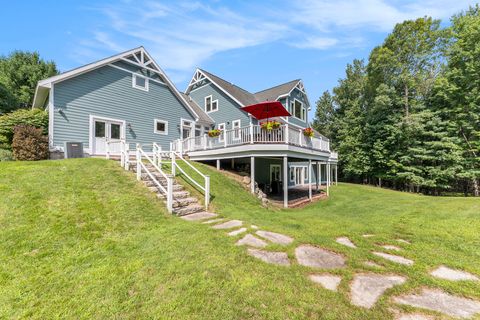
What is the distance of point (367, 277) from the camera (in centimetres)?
317

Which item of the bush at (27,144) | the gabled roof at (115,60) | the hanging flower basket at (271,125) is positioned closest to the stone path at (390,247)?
the hanging flower basket at (271,125)

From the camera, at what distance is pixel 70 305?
Result: 253 centimetres

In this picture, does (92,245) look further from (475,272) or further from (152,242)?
(475,272)

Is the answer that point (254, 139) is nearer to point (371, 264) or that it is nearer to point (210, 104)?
point (371, 264)

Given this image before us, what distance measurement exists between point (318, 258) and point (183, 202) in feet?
15.1

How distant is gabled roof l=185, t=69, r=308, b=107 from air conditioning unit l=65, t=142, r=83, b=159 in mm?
10570

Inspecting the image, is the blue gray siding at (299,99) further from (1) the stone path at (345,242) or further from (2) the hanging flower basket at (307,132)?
(1) the stone path at (345,242)

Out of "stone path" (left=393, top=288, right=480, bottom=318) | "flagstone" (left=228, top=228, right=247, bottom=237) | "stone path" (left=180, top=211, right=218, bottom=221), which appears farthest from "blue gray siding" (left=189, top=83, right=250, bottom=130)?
"stone path" (left=393, top=288, right=480, bottom=318)

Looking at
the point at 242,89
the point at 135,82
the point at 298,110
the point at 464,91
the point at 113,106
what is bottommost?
the point at 113,106

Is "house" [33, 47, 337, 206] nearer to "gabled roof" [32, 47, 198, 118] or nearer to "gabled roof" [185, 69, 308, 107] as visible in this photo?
"gabled roof" [32, 47, 198, 118]

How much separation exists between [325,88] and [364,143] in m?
14.8

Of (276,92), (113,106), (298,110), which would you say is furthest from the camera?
(298,110)

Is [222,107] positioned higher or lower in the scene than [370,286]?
higher

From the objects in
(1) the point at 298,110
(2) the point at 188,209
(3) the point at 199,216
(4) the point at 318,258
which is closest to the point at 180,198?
(2) the point at 188,209
